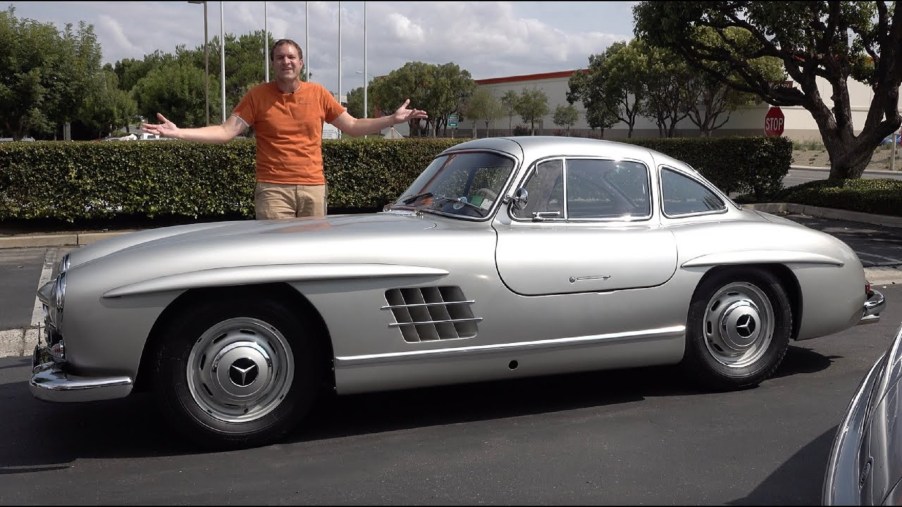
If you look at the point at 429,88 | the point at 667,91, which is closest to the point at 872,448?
the point at 667,91

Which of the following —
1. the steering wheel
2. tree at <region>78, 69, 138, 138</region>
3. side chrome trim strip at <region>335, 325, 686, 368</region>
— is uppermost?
tree at <region>78, 69, 138, 138</region>

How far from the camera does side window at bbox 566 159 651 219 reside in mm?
4707

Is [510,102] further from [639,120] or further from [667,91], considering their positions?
[667,91]

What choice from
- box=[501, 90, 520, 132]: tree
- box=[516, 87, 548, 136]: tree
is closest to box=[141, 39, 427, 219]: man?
box=[516, 87, 548, 136]: tree

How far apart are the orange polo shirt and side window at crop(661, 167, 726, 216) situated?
7.14 ft

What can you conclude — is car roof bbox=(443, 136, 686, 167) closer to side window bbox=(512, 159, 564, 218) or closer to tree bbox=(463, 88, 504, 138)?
side window bbox=(512, 159, 564, 218)

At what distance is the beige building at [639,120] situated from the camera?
5091cm

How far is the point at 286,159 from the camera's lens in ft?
18.1

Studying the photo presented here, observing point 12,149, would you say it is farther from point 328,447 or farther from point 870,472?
point 870,472

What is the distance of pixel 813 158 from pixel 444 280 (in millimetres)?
43604

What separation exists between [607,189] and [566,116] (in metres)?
53.0

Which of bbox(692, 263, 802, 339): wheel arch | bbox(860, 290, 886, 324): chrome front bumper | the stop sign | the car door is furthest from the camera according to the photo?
the stop sign

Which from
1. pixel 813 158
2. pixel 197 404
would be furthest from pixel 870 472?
pixel 813 158

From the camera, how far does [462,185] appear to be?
4.79 metres
